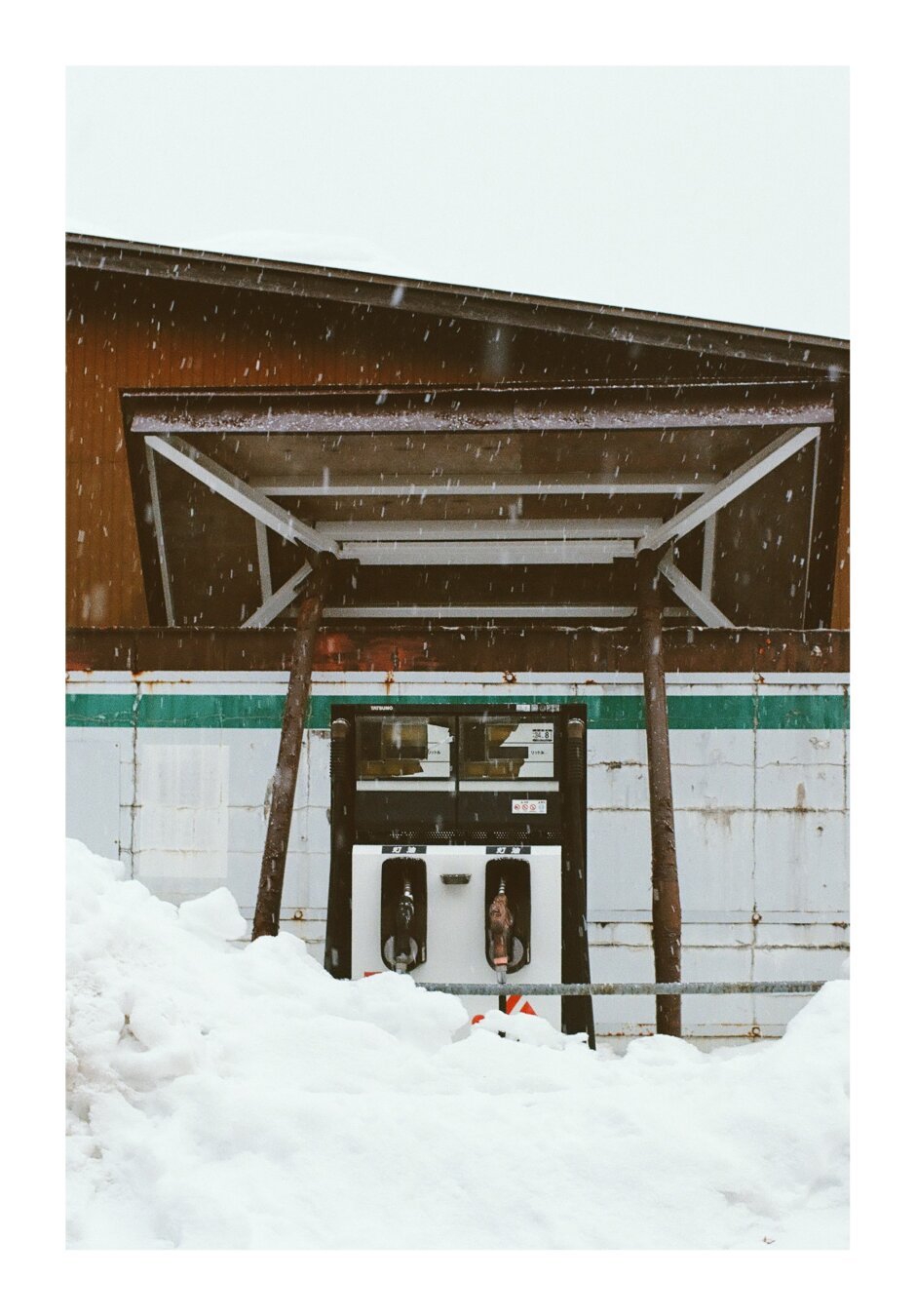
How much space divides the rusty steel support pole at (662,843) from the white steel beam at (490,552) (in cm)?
99

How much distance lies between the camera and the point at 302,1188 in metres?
2.84

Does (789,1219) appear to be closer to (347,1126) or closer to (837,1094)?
(837,1094)

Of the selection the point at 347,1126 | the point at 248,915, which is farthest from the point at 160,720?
the point at 347,1126

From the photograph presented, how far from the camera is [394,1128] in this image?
3.02 metres

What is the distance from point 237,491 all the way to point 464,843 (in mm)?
2221

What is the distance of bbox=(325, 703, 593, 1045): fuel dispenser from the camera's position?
16.4 feet

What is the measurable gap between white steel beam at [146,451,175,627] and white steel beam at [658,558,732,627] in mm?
3005

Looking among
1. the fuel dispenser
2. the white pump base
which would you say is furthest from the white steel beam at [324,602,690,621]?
the white pump base

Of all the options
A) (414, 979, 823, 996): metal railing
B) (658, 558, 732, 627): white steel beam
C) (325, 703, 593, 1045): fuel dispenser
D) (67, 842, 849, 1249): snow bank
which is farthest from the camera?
(658, 558, 732, 627): white steel beam

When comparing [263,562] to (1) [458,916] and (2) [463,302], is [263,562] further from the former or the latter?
(1) [458,916]

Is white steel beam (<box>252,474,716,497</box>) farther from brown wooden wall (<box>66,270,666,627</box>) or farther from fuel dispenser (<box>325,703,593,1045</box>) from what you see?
brown wooden wall (<box>66,270,666,627</box>)

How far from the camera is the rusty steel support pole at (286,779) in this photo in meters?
5.52

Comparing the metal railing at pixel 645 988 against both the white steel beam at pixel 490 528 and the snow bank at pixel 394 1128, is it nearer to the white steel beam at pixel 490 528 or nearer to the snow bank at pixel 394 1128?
the snow bank at pixel 394 1128

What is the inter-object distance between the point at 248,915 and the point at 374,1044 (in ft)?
8.39
